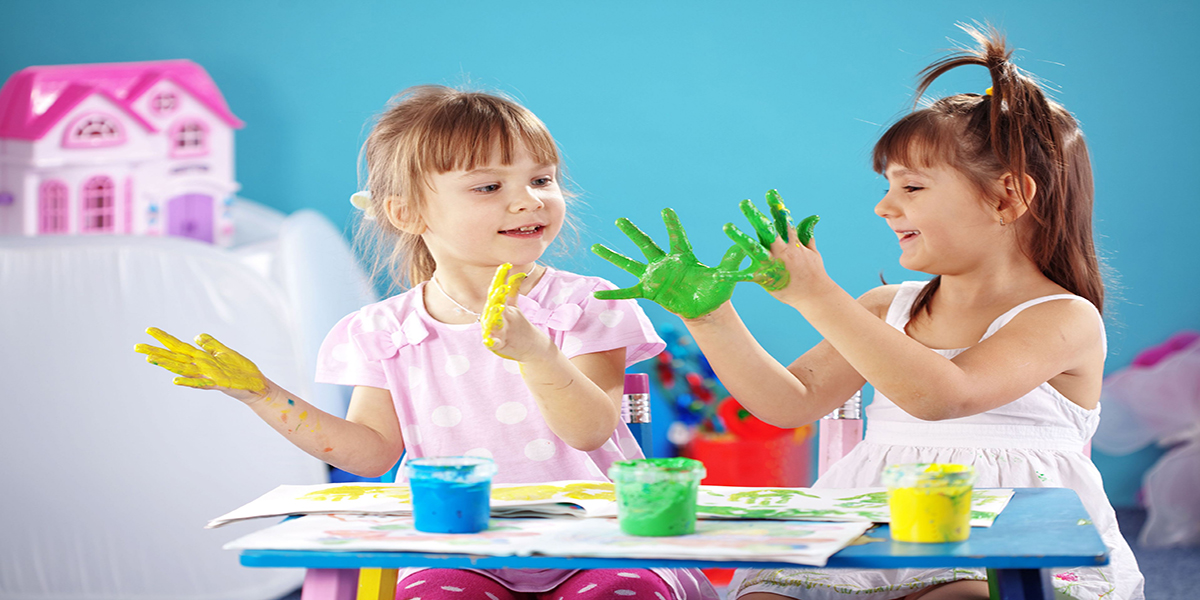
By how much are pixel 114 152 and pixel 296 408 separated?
1.89 m

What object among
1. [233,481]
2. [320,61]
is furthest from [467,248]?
[320,61]

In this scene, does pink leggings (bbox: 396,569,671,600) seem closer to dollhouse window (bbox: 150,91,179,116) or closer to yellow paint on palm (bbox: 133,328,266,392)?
yellow paint on palm (bbox: 133,328,266,392)

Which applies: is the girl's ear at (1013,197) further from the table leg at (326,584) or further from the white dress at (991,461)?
the table leg at (326,584)

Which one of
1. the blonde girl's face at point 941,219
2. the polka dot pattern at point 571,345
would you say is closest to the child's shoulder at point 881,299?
the blonde girl's face at point 941,219

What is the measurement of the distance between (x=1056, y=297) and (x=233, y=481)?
4.77 ft

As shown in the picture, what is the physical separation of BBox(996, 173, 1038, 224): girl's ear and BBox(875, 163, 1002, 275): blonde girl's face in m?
0.01

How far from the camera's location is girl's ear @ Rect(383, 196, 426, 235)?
3.94ft

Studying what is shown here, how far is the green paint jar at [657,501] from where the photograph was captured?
0.66m

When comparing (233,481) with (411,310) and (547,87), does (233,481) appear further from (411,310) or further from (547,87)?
(547,87)

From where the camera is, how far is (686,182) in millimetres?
2967

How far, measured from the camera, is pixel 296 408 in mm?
1019

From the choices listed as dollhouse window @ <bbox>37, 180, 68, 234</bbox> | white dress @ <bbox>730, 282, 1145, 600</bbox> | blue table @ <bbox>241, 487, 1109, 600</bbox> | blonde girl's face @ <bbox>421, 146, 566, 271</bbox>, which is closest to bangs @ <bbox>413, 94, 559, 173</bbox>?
blonde girl's face @ <bbox>421, 146, 566, 271</bbox>

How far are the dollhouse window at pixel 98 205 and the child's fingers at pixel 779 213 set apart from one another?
7.11 ft

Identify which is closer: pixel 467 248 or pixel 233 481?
pixel 467 248
